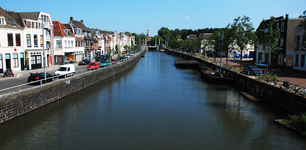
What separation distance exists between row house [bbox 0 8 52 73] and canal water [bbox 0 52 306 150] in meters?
13.4

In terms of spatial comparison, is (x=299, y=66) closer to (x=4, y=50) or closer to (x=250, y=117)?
(x=250, y=117)

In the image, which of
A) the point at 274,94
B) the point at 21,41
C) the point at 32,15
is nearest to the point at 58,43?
the point at 32,15

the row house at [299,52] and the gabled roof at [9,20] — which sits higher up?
the gabled roof at [9,20]

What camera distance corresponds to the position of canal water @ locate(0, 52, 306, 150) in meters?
15.2

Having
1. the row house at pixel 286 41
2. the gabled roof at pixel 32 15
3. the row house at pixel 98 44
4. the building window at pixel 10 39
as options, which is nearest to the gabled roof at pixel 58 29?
the gabled roof at pixel 32 15

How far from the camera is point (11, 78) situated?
30.3m

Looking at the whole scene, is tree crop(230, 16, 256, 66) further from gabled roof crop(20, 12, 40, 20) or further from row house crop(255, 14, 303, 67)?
gabled roof crop(20, 12, 40, 20)

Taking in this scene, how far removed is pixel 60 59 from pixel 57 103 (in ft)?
99.5

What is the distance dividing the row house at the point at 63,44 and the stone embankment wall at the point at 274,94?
33113 millimetres

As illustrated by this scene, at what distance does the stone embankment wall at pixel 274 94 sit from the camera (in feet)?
65.6

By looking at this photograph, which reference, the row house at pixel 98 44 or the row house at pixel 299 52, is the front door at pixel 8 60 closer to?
the row house at pixel 98 44

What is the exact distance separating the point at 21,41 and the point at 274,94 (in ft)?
116

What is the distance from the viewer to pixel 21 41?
37375mm

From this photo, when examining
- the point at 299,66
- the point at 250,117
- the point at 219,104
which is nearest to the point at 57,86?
the point at 219,104
